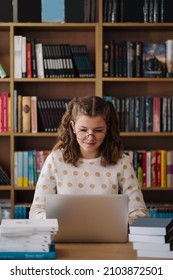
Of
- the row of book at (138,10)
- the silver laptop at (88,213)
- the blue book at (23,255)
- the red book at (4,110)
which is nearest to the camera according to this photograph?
the blue book at (23,255)

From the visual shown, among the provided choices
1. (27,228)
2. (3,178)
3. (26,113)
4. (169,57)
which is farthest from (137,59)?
(27,228)

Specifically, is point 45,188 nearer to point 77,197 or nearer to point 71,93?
point 77,197

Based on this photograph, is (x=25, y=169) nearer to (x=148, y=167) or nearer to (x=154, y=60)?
(x=148, y=167)

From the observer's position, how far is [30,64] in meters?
4.07

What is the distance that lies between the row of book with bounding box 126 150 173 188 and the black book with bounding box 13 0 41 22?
123 centimetres

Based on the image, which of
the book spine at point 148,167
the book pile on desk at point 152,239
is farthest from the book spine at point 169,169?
the book pile on desk at point 152,239

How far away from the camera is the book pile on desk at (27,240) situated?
190cm

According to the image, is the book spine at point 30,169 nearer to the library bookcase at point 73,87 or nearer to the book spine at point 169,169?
the library bookcase at point 73,87

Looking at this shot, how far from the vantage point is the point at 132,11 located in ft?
13.2

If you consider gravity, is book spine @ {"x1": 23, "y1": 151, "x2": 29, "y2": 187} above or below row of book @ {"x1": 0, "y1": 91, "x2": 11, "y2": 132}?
below

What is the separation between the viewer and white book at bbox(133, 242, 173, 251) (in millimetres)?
1936

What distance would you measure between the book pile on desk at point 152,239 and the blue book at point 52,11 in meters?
2.41

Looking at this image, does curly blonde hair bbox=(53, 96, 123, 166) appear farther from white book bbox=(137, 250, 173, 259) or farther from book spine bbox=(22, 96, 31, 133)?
book spine bbox=(22, 96, 31, 133)

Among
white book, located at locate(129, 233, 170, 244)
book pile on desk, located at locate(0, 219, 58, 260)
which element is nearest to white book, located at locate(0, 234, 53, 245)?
book pile on desk, located at locate(0, 219, 58, 260)
